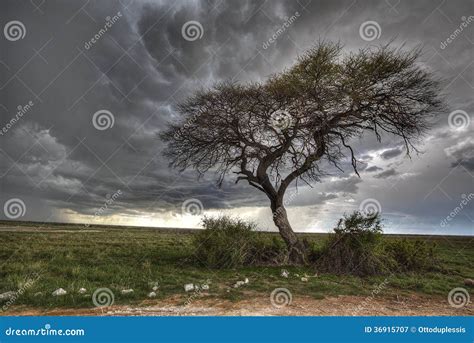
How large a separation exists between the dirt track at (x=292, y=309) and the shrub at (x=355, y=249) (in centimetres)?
328

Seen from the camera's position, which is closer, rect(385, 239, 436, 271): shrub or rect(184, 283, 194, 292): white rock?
rect(184, 283, 194, 292): white rock

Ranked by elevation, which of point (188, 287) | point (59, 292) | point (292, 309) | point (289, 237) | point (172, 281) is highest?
point (289, 237)

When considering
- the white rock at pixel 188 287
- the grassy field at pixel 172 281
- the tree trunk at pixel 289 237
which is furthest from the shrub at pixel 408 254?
the white rock at pixel 188 287

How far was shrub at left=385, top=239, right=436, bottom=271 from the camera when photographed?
14.2 meters

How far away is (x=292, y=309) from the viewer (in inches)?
313

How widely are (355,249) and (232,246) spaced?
471cm

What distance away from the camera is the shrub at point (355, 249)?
42.4 ft

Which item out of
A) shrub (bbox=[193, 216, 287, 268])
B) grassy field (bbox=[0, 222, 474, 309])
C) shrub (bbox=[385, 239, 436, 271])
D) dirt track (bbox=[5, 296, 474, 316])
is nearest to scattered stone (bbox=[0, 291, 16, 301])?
grassy field (bbox=[0, 222, 474, 309])

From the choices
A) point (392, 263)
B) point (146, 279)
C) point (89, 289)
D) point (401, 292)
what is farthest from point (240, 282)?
point (392, 263)

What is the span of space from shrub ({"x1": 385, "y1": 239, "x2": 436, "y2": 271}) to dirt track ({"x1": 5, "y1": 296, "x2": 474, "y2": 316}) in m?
4.69

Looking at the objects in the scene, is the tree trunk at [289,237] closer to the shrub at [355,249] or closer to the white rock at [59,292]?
the shrub at [355,249]

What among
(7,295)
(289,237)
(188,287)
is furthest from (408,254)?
(7,295)

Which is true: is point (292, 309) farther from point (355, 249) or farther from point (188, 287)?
point (355, 249)

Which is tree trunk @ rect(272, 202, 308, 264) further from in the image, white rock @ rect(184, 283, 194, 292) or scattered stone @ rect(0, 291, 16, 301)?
scattered stone @ rect(0, 291, 16, 301)
